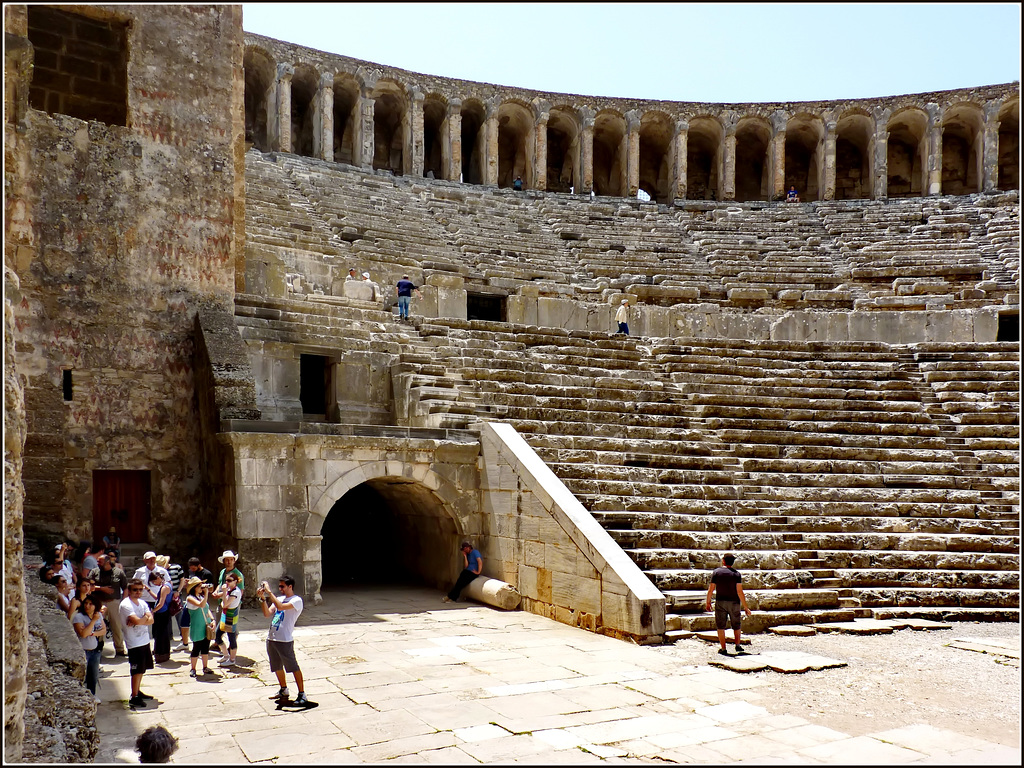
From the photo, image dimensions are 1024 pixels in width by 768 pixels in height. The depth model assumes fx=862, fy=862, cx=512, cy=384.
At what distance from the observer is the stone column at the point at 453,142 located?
1220 inches

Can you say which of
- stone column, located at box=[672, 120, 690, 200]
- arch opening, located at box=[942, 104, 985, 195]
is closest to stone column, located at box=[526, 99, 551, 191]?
stone column, located at box=[672, 120, 690, 200]

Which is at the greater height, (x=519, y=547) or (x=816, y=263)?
(x=816, y=263)

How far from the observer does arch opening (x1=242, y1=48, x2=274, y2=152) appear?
94.8 feet

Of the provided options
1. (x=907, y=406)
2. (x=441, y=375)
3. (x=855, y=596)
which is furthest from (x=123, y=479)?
(x=907, y=406)

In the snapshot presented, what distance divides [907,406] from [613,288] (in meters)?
9.51

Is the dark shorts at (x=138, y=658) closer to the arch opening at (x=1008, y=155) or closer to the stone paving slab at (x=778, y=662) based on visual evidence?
the stone paving slab at (x=778, y=662)

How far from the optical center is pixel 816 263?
25562 mm

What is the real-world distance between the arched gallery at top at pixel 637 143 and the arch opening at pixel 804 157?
0.15 feet

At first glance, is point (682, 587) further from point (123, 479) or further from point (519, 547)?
point (123, 479)

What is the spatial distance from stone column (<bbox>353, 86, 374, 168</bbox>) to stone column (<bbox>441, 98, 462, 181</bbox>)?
2788mm

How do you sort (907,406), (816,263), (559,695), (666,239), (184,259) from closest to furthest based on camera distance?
(559,695) < (184,259) < (907,406) < (816,263) < (666,239)

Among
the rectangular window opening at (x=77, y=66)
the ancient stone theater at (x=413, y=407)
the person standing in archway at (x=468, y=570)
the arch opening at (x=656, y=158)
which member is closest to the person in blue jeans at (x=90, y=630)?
the ancient stone theater at (x=413, y=407)

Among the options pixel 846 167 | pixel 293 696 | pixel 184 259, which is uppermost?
pixel 846 167

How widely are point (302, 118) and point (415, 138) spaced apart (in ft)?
14.7
